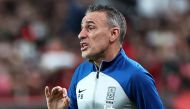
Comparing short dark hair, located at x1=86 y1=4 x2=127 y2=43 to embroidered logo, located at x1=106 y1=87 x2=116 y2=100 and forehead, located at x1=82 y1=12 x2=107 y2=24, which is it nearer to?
forehead, located at x1=82 y1=12 x2=107 y2=24

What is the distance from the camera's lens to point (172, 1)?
13.8 metres

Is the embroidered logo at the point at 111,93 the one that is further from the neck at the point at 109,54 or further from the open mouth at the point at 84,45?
the open mouth at the point at 84,45

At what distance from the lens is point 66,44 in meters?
12.1

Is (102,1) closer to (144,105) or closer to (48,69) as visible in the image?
(144,105)

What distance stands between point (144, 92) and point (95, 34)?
2.01ft

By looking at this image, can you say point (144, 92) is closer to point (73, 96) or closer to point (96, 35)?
point (96, 35)

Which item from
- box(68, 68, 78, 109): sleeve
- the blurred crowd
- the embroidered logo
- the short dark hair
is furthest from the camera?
Answer: the blurred crowd

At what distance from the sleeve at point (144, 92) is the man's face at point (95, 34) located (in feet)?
1.28

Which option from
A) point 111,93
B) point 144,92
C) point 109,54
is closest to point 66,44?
point 109,54

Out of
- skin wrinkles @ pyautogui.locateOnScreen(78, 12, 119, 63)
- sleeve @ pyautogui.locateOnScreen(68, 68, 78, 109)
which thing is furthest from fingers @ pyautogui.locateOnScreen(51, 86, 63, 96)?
skin wrinkles @ pyautogui.locateOnScreen(78, 12, 119, 63)

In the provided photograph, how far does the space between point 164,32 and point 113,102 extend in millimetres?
7249

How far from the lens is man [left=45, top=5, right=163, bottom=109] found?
5.54 meters

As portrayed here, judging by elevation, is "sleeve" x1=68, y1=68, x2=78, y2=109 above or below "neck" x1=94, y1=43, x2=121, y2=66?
below

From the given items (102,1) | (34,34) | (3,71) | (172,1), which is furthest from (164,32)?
(102,1)
